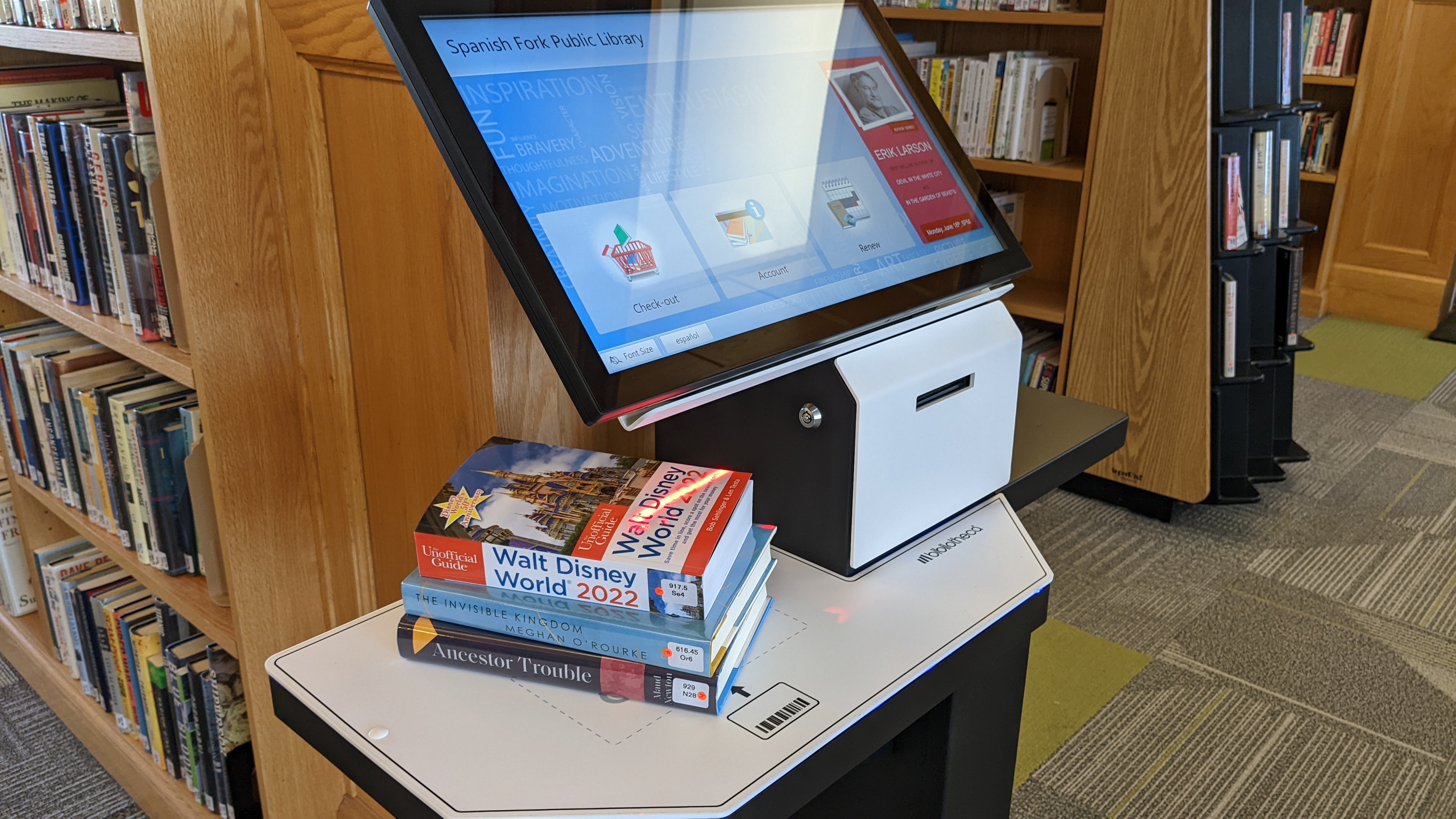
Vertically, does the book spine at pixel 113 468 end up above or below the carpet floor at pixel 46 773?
above

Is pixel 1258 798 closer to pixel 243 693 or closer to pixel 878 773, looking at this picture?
pixel 878 773

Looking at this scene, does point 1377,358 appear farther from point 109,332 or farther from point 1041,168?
point 109,332

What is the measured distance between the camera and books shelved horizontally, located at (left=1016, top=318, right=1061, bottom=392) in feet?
8.96

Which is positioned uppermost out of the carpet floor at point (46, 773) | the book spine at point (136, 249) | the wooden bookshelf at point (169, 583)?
the book spine at point (136, 249)

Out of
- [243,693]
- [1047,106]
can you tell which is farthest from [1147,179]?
[243,693]

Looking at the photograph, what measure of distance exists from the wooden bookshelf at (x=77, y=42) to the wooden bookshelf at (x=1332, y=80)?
13.2 ft

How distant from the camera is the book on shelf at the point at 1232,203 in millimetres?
2293

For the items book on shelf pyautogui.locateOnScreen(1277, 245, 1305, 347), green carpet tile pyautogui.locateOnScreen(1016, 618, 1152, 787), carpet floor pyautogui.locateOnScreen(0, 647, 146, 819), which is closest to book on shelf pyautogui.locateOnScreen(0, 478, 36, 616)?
carpet floor pyautogui.locateOnScreen(0, 647, 146, 819)

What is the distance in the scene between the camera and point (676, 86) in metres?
0.80

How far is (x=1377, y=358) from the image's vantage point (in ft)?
12.2

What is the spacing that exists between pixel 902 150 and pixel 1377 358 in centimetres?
353

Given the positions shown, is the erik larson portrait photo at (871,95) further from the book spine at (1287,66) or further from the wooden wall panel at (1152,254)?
the book spine at (1287,66)

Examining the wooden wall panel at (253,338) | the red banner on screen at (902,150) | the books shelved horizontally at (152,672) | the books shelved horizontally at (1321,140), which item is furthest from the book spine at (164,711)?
the books shelved horizontally at (1321,140)

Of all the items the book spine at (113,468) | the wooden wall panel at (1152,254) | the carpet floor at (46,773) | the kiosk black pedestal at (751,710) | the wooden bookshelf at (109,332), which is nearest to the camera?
the kiosk black pedestal at (751,710)
